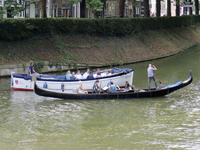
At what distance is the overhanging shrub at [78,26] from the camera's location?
3197 cm

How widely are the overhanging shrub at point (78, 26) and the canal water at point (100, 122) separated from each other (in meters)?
10.1

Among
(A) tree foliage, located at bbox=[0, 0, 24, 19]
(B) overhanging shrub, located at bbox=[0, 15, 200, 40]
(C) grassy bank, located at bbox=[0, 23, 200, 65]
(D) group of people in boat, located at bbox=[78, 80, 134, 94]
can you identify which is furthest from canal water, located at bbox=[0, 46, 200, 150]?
(B) overhanging shrub, located at bbox=[0, 15, 200, 40]

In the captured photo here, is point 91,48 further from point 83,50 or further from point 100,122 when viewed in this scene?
point 100,122

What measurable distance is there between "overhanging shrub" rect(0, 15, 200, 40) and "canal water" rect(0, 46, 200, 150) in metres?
10.1

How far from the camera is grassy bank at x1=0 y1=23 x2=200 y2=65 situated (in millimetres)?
31938

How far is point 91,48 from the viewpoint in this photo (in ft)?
123

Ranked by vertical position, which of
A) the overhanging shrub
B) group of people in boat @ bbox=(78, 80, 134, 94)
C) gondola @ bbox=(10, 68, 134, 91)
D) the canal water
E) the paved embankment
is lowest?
the canal water

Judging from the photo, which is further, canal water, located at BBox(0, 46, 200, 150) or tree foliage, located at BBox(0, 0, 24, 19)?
tree foliage, located at BBox(0, 0, 24, 19)

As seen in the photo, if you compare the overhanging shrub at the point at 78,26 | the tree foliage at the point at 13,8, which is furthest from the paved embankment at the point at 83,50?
the tree foliage at the point at 13,8

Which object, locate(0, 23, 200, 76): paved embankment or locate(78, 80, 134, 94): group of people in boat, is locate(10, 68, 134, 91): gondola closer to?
locate(78, 80, 134, 94): group of people in boat

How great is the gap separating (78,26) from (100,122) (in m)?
23.8

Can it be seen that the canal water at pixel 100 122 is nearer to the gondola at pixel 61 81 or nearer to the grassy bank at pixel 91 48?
the gondola at pixel 61 81

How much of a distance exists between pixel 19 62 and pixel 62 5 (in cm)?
2673

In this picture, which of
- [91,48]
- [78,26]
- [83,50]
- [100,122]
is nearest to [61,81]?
[100,122]
